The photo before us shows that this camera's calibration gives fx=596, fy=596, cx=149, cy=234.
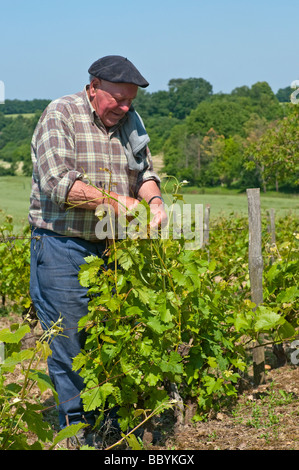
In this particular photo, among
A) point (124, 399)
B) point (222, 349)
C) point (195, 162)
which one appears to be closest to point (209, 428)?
point (222, 349)

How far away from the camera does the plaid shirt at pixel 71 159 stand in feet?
9.39

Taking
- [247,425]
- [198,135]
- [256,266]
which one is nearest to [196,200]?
[256,266]

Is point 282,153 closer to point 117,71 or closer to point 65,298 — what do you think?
point 117,71

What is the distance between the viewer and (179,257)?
2.79 m

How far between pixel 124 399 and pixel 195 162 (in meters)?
65.8

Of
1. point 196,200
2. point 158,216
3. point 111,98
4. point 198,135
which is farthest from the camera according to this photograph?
point 198,135

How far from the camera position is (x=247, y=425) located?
3.33 m

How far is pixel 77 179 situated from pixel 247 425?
1.68 m

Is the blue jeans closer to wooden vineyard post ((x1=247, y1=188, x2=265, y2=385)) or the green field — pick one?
wooden vineyard post ((x1=247, y1=188, x2=265, y2=385))

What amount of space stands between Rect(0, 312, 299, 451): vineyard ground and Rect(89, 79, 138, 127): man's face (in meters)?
1.45
